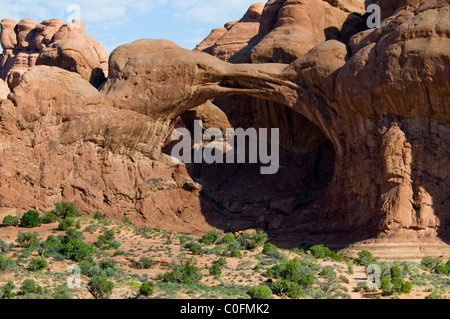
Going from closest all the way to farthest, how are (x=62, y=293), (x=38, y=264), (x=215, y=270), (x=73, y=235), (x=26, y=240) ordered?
1. (x=62, y=293)
2. (x=38, y=264)
3. (x=215, y=270)
4. (x=26, y=240)
5. (x=73, y=235)

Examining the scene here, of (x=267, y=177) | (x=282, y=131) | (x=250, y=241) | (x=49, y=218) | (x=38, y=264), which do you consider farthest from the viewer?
(x=282, y=131)

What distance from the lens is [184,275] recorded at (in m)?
23.2

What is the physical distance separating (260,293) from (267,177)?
17424 millimetres

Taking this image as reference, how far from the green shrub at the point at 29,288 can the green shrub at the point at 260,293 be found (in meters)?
5.80

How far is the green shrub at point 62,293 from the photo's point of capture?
2008cm

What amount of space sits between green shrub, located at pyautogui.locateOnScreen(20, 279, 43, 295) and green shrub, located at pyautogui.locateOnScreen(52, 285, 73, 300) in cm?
46

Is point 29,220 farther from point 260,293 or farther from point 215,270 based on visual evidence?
point 260,293

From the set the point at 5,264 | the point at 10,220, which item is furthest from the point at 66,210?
the point at 5,264

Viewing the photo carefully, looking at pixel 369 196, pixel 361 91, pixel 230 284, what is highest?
pixel 361 91

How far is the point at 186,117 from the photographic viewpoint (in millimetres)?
39125

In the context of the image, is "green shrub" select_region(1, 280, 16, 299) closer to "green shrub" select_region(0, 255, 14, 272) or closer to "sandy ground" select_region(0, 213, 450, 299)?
"sandy ground" select_region(0, 213, 450, 299)

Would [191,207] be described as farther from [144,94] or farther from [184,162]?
[144,94]

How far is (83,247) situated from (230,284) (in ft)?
18.5

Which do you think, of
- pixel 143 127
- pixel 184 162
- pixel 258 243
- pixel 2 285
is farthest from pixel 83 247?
pixel 184 162
